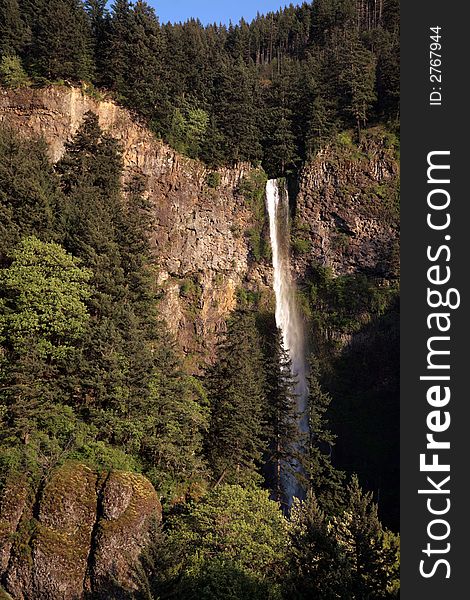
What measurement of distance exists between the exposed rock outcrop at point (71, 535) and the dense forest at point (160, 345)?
2.27 ft

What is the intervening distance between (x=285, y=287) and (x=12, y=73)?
2878cm

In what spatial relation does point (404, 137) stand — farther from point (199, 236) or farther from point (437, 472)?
point (199, 236)

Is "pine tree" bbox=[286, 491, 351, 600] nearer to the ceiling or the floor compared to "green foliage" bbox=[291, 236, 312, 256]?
nearer to the floor

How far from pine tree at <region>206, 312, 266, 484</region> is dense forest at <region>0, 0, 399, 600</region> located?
10 centimetres

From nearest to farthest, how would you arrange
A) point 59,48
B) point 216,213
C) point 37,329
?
point 37,329, point 59,48, point 216,213

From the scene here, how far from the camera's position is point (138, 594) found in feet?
42.9

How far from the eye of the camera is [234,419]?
80.7 feet

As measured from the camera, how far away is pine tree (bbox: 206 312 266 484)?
78.6ft

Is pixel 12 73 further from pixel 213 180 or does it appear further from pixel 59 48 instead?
pixel 213 180

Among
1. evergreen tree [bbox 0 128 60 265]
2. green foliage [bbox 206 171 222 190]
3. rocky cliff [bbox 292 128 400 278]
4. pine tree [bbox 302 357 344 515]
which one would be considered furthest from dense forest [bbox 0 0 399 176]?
pine tree [bbox 302 357 344 515]

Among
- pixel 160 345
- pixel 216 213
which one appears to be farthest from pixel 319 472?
pixel 216 213

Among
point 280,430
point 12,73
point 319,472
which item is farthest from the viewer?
point 12,73

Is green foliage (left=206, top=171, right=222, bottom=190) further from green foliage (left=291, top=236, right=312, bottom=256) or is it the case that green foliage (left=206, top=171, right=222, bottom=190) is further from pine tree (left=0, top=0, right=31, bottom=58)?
pine tree (left=0, top=0, right=31, bottom=58)

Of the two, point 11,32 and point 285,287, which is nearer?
point 11,32
